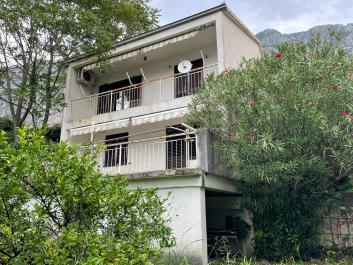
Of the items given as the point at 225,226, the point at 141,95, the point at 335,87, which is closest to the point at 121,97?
the point at 141,95

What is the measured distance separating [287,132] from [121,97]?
521 inches

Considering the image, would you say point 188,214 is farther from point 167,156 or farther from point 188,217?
point 167,156

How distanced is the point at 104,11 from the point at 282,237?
1610 centimetres

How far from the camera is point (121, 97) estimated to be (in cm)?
2062

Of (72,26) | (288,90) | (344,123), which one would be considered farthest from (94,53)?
(344,123)

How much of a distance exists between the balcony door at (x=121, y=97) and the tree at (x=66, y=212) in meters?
14.5

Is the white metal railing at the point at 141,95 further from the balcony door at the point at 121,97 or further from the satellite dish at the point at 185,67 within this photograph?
the satellite dish at the point at 185,67

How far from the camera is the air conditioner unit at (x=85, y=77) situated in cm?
2047

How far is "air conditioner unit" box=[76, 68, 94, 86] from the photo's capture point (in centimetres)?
2047

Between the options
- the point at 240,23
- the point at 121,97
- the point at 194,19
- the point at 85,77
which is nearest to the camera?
the point at 194,19

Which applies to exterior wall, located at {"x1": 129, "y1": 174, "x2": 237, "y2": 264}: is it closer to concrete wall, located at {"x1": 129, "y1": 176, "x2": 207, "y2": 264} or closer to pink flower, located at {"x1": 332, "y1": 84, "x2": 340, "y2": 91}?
concrete wall, located at {"x1": 129, "y1": 176, "x2": 207, "y2": 264}

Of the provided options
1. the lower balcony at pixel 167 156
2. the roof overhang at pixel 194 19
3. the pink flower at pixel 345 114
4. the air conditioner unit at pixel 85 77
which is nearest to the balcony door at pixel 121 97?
the air conditioner unit at pixel 85 77

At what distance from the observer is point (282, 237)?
35.7 feet

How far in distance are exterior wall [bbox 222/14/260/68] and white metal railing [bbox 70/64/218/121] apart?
3.62 ft
